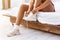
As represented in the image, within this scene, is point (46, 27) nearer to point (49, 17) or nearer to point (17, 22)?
point (49, 17)

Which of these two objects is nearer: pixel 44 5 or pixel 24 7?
pixel 44 5

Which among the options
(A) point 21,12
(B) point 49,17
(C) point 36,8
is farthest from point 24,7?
(B) point 49,17

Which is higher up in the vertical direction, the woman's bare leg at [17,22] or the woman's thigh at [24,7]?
the woman's thigh at [24,7]

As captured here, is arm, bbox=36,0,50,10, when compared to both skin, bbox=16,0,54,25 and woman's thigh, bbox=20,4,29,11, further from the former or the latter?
woman's thigh, bbox=20,4,29,11

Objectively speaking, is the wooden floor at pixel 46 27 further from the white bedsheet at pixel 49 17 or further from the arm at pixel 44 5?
the arm at pixel 44 5

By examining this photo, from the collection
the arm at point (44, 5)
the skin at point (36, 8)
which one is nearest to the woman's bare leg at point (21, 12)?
Result: the skin at point (36, 8)

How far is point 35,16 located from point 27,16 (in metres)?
0.13

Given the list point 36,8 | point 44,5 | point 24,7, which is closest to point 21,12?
point 24,7

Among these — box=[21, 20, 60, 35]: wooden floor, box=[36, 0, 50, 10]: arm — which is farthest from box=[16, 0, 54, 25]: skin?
box=[21, 20, 60, 35]: wooden floor

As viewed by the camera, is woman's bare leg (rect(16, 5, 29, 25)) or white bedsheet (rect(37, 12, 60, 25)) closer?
white bedsheet (rect(37, 12, 60, 25))

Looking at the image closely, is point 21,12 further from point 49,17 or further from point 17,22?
point 49,17

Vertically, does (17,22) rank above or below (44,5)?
below

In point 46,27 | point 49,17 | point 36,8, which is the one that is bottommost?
point 46,27

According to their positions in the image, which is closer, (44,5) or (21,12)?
(44,5)
